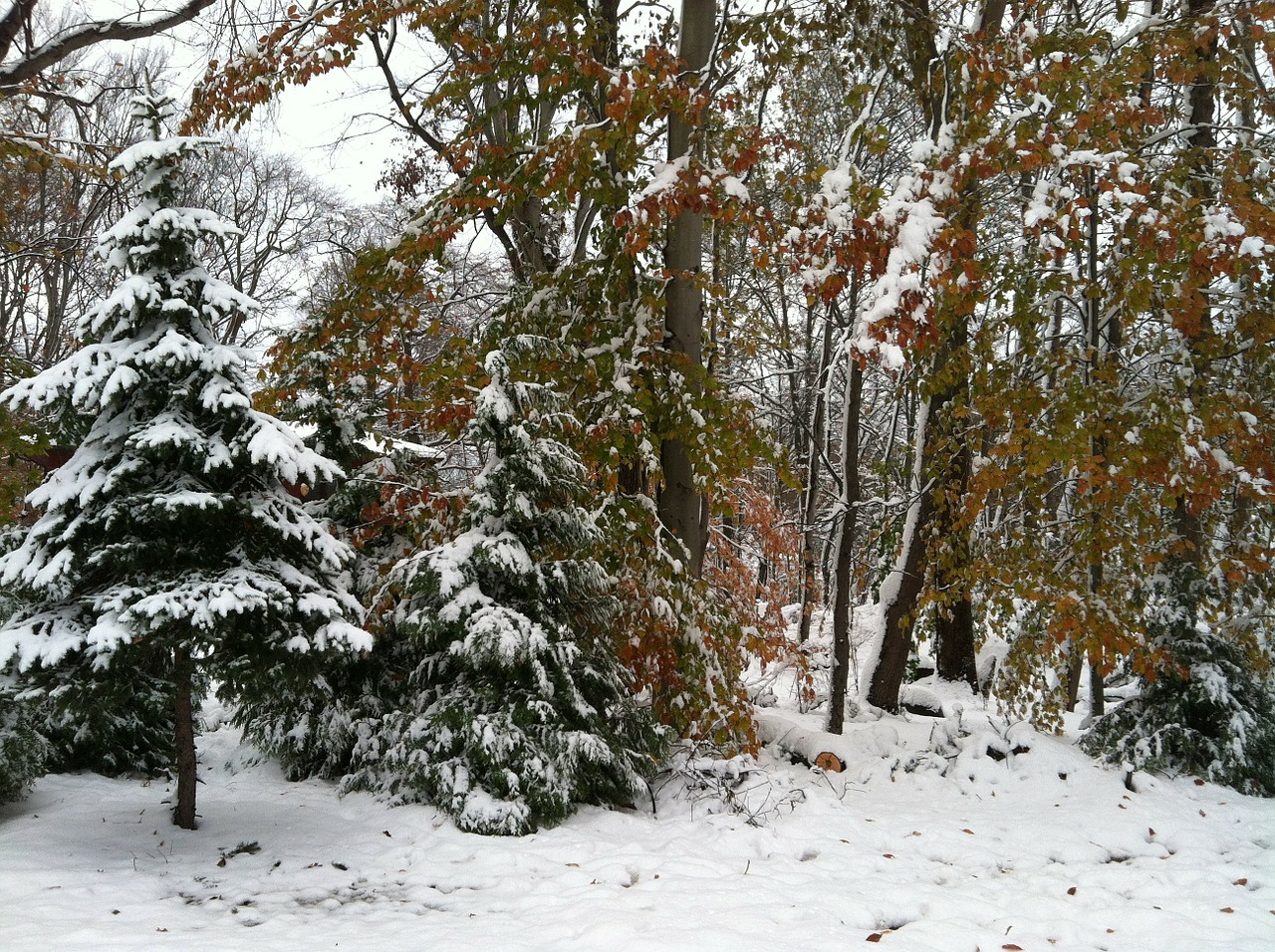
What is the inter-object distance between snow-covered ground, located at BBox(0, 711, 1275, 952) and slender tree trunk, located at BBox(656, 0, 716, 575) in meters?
2.10

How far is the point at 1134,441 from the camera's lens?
18.6ft

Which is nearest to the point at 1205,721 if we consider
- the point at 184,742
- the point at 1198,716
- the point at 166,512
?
Answer: the point at 1198,716

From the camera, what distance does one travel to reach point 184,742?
200 inches

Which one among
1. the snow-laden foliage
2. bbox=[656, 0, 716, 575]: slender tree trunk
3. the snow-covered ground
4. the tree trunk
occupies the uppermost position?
bbox=[656, 0, 716, 575]: slender tree trunk

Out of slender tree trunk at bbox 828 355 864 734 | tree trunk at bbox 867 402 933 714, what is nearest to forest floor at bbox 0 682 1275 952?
slender tree trunk at bbox 828 355 864 734

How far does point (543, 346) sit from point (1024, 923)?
4.78 m

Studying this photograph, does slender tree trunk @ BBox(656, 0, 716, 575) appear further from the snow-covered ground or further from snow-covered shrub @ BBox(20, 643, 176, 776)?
snow-covered shrub @ BBox(20, 643, 176, 776)

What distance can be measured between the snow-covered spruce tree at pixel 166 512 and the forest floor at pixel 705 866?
0.83 meters

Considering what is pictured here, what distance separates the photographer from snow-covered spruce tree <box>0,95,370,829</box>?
4453 mm

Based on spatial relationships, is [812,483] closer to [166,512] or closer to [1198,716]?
[1198,716]

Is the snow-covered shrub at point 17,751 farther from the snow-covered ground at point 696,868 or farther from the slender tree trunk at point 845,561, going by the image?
the slender tree trunk at point 845,561

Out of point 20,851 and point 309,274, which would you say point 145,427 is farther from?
point 309,274

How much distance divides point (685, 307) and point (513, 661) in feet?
10.6

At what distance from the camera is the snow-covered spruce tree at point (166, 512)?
14.6 feet
